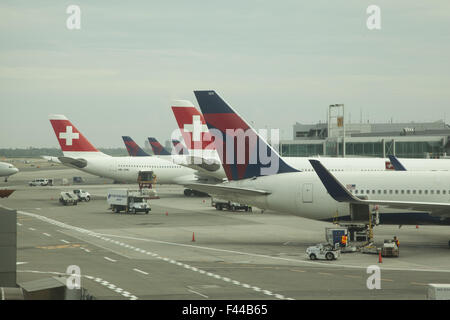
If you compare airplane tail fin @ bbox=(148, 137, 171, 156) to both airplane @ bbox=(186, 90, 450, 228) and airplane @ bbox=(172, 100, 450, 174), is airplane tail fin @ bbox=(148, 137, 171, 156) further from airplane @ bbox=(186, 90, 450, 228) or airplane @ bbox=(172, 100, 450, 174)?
airplane @ bbox=(186, 90, 450, 228)

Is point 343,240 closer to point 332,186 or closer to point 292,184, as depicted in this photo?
point 332,186

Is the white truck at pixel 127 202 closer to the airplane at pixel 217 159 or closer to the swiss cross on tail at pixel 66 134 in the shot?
the airplane at pixel 217 159

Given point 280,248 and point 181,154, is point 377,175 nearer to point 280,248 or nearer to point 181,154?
point 280,248

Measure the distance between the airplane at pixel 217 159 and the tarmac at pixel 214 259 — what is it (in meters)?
8.34

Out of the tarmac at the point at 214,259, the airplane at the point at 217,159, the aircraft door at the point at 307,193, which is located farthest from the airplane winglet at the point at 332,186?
the airplane at the point at 217,159

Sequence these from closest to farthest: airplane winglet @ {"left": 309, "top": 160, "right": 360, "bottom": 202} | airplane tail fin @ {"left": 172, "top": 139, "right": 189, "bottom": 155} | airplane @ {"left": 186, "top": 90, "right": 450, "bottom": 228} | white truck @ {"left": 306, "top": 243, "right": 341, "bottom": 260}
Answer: white truck @ {"left": 306, "top": 243, "right": 341, "bottom": 260}, airplane winglet @ {"left": 309, "top": 160, "right": 360, "bottom": 202}, airplane @ {"left": 186, "top": 90, "right": 450, "bottom": 228}, airplane tail fin @ {"left": 172, "top": 139, "right": 189, "bottom": 155}

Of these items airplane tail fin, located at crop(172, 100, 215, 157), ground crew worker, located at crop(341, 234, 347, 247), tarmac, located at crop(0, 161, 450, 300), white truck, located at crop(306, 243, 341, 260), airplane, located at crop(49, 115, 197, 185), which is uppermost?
airplane tail fin, located at crop(172, 100, 215, 157)

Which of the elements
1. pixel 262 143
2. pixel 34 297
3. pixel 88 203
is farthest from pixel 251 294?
pixel 88 203

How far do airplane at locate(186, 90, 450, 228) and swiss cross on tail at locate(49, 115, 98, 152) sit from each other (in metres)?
55.5

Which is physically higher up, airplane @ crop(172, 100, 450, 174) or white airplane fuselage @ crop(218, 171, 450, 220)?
airplane @ crop(172, 100, 450, 174)

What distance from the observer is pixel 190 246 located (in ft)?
145

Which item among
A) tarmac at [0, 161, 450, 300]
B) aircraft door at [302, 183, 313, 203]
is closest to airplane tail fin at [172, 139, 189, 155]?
tarmac at [0, 161, 450, 300]

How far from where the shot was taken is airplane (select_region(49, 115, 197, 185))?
95938 millimetres

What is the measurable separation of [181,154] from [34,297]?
2874 inches
